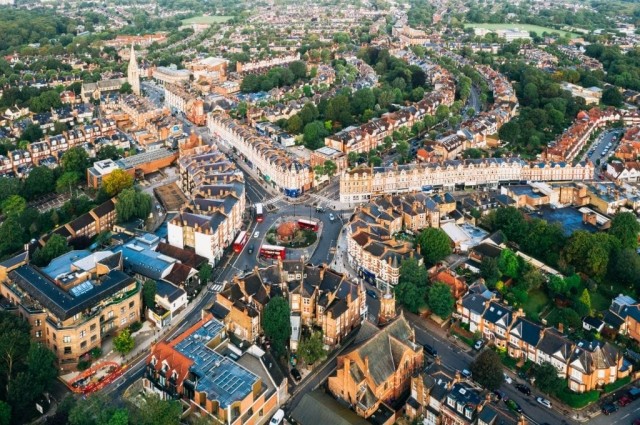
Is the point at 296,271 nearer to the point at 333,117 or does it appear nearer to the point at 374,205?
the point at 374,205

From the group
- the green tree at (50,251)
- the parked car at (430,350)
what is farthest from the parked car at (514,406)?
the green tree at (50,251)

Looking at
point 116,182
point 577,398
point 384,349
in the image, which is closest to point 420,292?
point 384,349

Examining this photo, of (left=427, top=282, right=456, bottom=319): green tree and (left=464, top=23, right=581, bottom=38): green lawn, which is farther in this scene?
(left=464, top=23, right=581, bottom=38): green lawn

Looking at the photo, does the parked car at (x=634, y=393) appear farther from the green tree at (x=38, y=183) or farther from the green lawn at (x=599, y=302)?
the green tree at (x=38, y=183)

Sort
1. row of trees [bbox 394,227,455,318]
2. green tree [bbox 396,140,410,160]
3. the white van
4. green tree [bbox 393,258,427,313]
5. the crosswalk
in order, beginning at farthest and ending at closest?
green tree [bbox 396,140,410,160] < the crosswalk < green tree [bbox 393,258,427,313] < row of trees [bbox 394,227,455,318] < the white van

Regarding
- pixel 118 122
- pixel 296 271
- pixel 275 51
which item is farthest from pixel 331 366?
pixel 275 51

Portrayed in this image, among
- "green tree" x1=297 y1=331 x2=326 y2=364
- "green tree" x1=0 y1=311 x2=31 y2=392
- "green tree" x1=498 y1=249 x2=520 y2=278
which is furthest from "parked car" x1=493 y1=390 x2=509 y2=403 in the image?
"green tree" x1=0 y1=311 x2=31 y2=392

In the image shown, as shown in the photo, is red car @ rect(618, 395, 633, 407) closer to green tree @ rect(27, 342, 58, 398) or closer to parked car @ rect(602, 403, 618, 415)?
parked car @ rect(602, 403, 618, 415)
